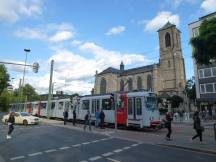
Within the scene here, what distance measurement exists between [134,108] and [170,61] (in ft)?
207

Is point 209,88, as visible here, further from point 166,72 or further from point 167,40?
point 167,40

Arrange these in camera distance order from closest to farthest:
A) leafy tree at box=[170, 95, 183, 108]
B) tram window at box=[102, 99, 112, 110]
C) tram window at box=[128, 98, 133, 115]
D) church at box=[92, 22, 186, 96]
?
tram window at box=[128, 98, 133, 115] → tram window at box=[102, 99, 112, 110] → leafy tree at box=[170, 95, 183, 108] → church at box=[92, 22, 186, 96]

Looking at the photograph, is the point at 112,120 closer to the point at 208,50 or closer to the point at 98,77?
the point at 208,50

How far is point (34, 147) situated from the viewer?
1291 centimetres

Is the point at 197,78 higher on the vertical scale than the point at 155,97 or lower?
higher

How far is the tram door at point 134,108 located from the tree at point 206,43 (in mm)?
8412

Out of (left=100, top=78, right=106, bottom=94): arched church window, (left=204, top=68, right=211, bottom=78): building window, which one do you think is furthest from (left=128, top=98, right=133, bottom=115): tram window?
(left=100, top=78, right=106, bottom=94): arched church window

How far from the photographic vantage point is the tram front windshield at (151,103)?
21797mm

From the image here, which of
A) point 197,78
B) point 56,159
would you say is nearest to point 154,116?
point 56,159

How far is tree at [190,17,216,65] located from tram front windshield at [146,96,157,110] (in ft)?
27.0

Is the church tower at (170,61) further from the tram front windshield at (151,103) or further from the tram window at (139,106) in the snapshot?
the tram window at (139,106)

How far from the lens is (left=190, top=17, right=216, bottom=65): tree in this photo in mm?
12869

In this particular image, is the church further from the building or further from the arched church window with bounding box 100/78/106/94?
the building

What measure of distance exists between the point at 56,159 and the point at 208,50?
9592 millimetres
